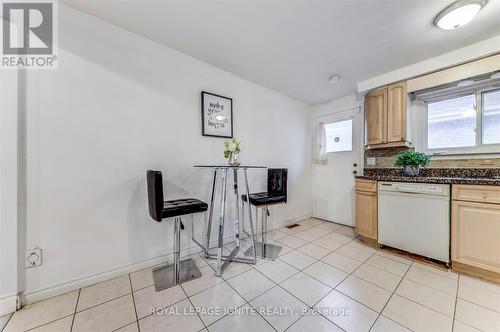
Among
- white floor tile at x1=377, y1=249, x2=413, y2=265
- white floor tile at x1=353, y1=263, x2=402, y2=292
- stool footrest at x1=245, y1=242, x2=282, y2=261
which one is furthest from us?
stool footrest at x1=245, y1=242, x2=282, y2=261

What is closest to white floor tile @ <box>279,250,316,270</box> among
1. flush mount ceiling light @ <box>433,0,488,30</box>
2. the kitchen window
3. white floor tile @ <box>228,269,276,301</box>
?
white floor tile @ <box>228,269,276,301</box>

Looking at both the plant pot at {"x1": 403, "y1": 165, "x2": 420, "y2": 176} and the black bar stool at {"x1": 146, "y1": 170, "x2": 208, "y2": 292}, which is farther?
the plant pot at {"x1": 403, "y1": 165, "x2": 420, "y2": 176}

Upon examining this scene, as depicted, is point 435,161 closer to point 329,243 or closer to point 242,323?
point 329,243

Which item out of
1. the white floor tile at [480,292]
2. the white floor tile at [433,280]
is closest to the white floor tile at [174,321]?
the white floor tile at [433,280]

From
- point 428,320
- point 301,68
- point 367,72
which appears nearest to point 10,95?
point 301,68

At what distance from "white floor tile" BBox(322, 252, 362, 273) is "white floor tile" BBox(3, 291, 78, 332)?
7.54ft

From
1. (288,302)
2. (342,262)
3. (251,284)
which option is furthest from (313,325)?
(342,262)

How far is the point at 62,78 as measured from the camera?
1549 mm

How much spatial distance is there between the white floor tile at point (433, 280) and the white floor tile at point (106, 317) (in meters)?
2.41

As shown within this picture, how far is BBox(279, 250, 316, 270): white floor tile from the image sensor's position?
1.98 metres

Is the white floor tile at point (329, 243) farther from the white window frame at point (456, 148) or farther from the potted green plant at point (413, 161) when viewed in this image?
the white window frame at point (456, 148)

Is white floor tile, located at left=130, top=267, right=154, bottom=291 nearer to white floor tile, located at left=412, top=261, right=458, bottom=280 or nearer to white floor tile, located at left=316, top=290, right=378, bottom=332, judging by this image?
white floor tile, located at left=316, top=290, right=378, bottom=332

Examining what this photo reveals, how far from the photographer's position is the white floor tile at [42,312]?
1225 mm

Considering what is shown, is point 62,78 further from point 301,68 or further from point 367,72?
point 367,72
